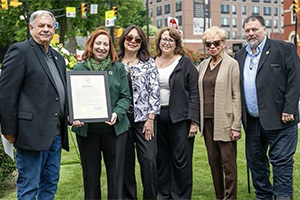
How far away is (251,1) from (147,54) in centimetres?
9763

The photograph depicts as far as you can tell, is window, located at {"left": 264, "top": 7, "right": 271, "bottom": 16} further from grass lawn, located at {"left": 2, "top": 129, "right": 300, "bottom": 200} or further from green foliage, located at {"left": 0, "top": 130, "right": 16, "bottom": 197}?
green foliage, located at {"left": 0, "top": 130, "right": 16, "bottom": 197}

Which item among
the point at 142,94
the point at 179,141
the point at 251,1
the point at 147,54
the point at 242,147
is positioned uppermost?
the point at 251,1

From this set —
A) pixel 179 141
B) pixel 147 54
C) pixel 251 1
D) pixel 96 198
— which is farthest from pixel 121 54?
pixel 251 1

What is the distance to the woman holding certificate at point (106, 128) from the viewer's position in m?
4.70

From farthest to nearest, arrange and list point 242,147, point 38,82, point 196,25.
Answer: point 196,25 → point 242,147 → point 38,82

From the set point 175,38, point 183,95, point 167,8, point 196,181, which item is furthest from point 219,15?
point 183,95

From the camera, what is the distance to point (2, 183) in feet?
21.2

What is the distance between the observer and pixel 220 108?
5301 mm

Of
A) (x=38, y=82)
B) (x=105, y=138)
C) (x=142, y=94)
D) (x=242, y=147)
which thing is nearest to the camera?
(x=38, y=82)

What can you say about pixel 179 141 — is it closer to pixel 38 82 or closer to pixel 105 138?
pixel 105 138

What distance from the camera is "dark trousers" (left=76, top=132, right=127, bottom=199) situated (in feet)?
15.6

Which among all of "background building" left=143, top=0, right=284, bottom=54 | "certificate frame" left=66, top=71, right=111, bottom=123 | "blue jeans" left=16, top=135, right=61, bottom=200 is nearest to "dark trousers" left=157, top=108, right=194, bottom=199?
"certificate frame" left=66, top=71, right=111, bottom=123

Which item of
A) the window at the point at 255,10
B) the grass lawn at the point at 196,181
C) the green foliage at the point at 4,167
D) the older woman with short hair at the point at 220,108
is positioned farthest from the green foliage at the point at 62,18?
the window at the point at 255,10

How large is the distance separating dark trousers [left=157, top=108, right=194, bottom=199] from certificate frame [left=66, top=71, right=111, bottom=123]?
1.14 metres
